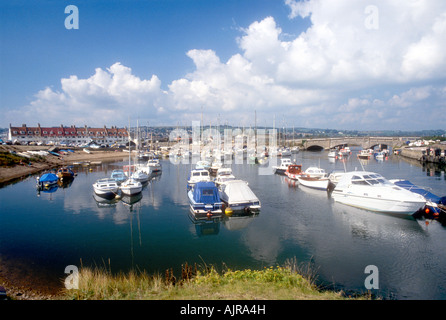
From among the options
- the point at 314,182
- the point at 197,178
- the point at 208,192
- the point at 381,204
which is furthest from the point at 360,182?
the point at 197,178

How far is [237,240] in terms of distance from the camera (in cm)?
2203

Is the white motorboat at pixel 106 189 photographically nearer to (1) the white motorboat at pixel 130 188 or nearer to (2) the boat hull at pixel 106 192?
(2) the boat hull at pixel 106 192

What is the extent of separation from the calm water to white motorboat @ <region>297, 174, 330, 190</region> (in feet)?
17.2

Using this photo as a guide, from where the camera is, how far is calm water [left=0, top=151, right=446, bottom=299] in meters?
16.9

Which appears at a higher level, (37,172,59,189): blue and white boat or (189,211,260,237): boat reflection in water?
(37,172,59,189): blue and white boat

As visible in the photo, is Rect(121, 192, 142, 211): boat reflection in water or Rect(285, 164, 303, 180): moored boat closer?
Rect(121, 192, 142, 211): boat reflection in water

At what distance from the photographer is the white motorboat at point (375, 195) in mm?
25750

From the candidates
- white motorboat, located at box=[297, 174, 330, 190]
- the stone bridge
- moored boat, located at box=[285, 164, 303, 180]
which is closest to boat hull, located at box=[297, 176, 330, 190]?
white motorboat, located at box=[297, 174, 330, 190]

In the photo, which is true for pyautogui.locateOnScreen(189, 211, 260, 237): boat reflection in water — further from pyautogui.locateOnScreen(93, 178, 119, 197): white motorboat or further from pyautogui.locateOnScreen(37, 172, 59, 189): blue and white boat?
pyautogui.locateOnScreen(37, 172, 59, 189): blue and white boat

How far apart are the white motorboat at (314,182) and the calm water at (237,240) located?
524cm

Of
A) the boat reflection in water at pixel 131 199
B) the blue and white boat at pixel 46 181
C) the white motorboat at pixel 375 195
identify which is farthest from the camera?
the blue and white boat at pixel 46 181

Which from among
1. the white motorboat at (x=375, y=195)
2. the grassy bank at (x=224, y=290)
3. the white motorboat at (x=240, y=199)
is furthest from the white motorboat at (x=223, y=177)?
the grassy bank at (x=224, y=290)

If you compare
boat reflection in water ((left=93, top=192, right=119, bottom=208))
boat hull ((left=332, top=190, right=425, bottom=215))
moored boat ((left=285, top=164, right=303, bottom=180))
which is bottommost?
boat reflection in water ((left=93, top=192, right=119, bottom=208))

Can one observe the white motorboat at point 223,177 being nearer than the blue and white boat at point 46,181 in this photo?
Yes
